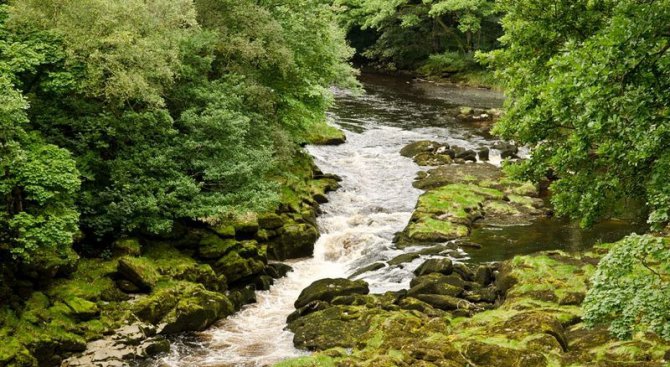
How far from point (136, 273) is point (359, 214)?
13723 mm

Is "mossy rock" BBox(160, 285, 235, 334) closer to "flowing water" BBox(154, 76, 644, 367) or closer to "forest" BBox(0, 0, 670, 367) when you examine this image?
"forest" BBox(0, 0, 670, 367)

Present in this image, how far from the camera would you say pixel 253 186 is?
77.9ft

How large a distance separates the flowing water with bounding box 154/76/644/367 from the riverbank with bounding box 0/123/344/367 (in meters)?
0.74

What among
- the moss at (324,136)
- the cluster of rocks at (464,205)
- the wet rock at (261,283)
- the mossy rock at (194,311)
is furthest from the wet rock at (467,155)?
the mossy rock at (194,311)

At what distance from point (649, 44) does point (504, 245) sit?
58.9ft

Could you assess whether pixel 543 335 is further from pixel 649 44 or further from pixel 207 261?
pixel 207 261

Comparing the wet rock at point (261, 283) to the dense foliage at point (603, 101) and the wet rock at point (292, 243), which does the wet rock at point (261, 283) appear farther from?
the dense foliage at point (603, 101)

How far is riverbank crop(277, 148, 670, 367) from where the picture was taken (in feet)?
50.8

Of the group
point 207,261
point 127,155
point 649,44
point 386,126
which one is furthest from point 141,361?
point 386,126

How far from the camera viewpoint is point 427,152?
4012cm

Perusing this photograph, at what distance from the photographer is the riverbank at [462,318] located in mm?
15492

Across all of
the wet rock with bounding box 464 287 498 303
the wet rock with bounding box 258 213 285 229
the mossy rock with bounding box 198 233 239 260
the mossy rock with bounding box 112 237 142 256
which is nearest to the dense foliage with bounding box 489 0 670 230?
the wet rock with bounding box 464 287 498 303

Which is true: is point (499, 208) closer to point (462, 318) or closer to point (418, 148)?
point (418, 148)

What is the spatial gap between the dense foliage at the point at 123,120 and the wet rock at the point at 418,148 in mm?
15721
